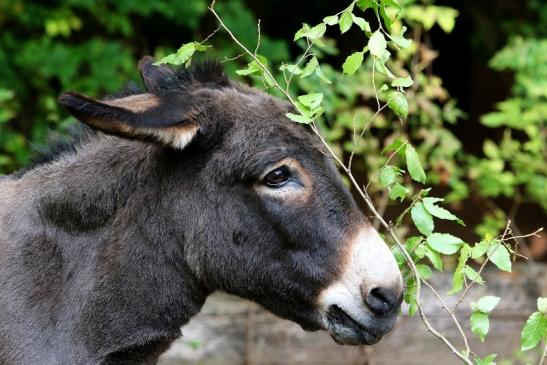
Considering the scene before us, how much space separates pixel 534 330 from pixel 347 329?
0.60 m

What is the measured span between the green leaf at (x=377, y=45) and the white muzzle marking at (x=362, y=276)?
1.90ft

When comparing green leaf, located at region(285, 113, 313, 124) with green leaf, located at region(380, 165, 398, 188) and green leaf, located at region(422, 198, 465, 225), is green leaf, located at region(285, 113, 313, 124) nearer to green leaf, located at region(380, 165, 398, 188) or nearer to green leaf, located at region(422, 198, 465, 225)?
green leaf, located at region(380, 165, 398, 188)

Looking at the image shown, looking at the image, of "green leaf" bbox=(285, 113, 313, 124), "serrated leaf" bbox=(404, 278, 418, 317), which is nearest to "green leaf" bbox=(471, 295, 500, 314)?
"serrated leaf" bbox=(404, 278, 418, 317)

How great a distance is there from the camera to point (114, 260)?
3035 millimetres

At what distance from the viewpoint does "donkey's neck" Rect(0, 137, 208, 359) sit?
9.92 ft

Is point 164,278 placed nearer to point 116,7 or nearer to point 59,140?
point 59,140

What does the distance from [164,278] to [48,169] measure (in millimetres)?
646

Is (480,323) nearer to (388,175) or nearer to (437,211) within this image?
(437,211)

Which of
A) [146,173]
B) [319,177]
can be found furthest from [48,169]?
[319,177]

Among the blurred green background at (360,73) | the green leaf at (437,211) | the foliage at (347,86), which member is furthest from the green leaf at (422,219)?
the blurred green background at (360,73)

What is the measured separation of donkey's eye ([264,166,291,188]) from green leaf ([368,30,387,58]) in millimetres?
484

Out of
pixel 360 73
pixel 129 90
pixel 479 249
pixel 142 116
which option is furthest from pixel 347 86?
pixel 142 116

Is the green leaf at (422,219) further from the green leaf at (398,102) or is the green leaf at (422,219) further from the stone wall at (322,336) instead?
the stone wall at (322,336)

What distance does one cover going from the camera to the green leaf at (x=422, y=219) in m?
2.92
